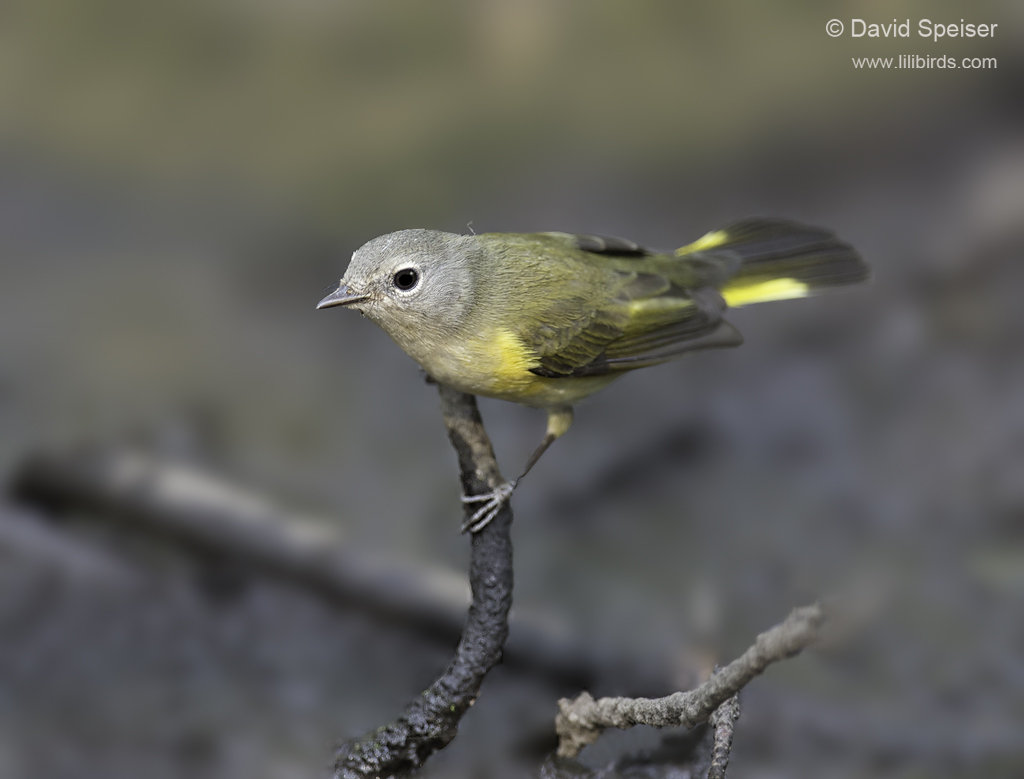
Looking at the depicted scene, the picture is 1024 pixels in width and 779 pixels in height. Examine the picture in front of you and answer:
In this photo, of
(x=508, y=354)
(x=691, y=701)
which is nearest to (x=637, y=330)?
(x=508, y=354)

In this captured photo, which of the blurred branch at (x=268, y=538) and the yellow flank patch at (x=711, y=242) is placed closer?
the yellow flank patch at (x=711, y=242)

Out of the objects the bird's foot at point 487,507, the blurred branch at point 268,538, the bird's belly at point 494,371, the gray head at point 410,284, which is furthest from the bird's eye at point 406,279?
the blurred branch at point 268,538

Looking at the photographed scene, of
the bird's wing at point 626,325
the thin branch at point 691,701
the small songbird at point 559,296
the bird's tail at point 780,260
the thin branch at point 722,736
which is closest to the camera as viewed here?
the thin branch at point 691,701

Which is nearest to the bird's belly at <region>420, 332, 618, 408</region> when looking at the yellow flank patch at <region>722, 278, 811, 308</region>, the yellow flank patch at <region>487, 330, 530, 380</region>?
the yellow flank patch at <region>487, 330, 530, 380</region>

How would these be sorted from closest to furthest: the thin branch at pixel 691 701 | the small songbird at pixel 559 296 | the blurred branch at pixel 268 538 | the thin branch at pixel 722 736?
the thin branch at pixel 691 701 < the thin branch at pixel 722 736 < the small songbird at pixel 559 296 < the blurred branch at pixel 268 538

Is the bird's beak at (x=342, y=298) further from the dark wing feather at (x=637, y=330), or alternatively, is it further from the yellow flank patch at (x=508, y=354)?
the dark wing feather at (x=637, y=330)

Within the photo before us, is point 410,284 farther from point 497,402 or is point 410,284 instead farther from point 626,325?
point 497,402

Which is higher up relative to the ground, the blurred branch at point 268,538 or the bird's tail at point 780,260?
the bird's tail at point 780,260
